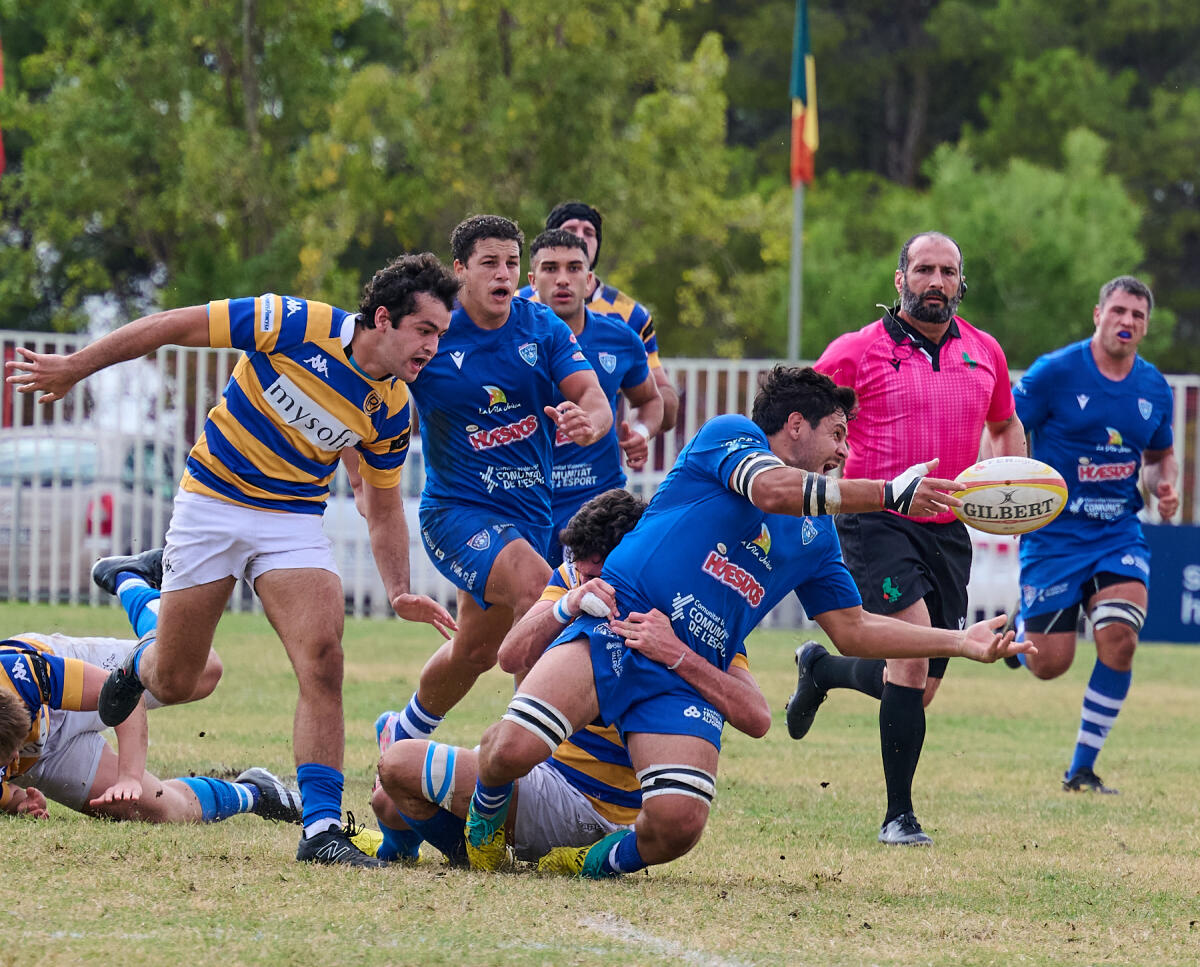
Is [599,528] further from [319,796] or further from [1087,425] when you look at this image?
[1087,425]

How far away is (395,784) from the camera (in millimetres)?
5613

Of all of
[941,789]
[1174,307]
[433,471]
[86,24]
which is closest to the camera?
[433,471]

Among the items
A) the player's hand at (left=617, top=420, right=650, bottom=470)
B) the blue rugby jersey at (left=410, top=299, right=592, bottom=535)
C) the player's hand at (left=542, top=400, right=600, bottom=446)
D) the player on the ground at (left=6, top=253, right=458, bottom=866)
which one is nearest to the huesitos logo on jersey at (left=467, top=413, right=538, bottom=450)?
the blue rugby jersey at (left=410, top=299, right=592, bottom=535)

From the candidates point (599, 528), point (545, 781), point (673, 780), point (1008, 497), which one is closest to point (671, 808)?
point (673, 780)

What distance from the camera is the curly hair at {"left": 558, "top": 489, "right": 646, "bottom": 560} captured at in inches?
233

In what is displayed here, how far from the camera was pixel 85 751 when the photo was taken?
6484 millimetres

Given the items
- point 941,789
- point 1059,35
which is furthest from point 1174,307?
point 941,789

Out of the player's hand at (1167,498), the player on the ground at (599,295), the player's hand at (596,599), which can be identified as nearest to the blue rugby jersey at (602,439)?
the player on the ground at (599,295)

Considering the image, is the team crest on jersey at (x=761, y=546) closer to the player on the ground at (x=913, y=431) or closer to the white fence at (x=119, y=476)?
the player on the ground at (x=913, y=431)

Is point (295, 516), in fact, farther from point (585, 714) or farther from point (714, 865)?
point (714, 865)

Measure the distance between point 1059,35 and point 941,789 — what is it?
3161 centimetres

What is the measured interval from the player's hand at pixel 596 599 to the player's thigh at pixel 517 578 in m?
1.31

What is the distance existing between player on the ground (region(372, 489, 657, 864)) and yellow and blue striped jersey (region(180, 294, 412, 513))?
86cm

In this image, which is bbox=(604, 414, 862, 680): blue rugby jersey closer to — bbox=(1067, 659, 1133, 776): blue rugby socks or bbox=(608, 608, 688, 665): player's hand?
bbox=(608, 608, 688, 665): player's hand
